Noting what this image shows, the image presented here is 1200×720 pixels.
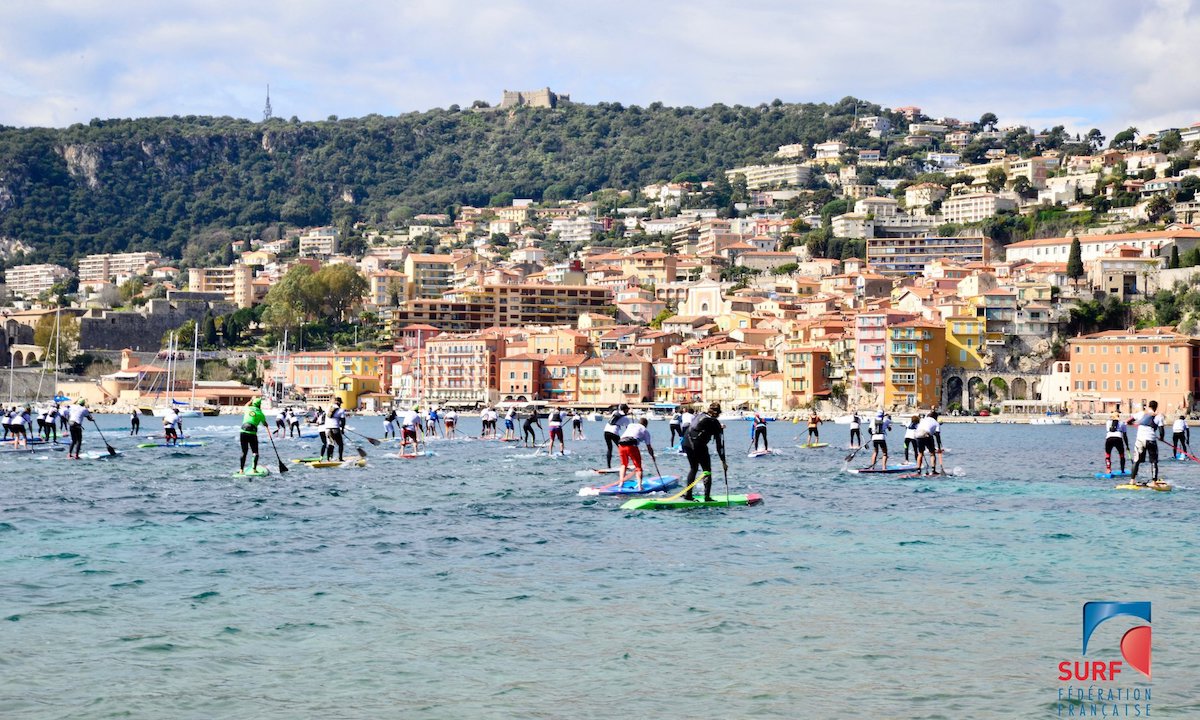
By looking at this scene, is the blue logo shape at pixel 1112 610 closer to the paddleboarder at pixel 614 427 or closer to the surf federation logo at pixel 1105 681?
the surf federation logo at pixel 1105 681

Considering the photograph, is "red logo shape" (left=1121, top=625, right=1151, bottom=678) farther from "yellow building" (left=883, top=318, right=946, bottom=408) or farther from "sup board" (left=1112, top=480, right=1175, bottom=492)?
"yellow building" (left=883, top=318, right=946, bottom=408)

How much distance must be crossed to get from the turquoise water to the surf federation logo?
0.18 meters

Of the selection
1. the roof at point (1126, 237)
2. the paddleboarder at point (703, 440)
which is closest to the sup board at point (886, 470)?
the paddleboarder at point (703, 440)

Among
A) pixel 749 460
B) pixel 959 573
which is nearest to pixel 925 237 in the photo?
pixel 749 460

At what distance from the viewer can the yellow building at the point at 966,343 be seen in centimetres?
12581

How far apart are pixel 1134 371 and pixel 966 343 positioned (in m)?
14.7

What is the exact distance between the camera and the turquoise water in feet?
36.5

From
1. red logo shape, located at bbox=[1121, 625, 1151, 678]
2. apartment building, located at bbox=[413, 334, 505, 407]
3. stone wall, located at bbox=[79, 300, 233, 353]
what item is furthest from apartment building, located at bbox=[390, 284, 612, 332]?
red logo shape, located at bbox=[1121, 625, 1151, 678]

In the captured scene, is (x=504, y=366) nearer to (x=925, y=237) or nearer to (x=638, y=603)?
(x=925, y=237)

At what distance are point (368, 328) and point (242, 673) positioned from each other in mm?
168608

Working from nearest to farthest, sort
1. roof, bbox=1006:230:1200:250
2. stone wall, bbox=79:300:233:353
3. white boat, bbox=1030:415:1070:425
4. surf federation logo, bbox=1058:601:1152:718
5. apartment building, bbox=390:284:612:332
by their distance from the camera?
surf federation logo, bbox=1058:601:1152:718, white boat, bbox=1030:415:1070:425, roof, bbox=1006:230:1200:250, apartment building, bbox=390:284:612:332, stone wall, bbox=79:300:233:353

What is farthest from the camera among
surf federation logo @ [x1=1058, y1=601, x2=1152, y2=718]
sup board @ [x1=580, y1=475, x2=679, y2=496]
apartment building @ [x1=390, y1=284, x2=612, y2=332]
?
apartment building @ [x1=390, y1=284, x2=612, y2=332]

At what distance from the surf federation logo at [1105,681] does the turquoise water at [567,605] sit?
18 centimetres

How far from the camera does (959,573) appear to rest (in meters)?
17.0
